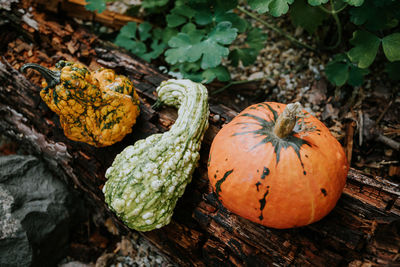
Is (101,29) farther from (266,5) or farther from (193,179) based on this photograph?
(193,179)

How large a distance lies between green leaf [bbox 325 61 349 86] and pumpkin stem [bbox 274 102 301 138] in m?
1.26

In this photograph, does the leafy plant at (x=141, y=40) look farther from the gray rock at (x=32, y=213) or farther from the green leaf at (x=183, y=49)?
the gray rock at (x=32, y=213)

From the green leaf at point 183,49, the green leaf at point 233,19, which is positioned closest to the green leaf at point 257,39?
the green leaf at point 233,19

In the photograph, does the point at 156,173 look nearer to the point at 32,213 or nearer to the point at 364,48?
the point at 32,213

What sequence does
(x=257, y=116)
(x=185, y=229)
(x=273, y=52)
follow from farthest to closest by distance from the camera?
(x=273, y=52), (x=185, y=229), (x=257, y=116)

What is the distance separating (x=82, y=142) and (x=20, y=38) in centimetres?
139

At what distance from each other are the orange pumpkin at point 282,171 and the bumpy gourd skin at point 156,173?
29 cm

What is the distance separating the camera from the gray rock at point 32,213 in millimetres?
2289

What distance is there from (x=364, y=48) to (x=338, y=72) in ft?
1.09

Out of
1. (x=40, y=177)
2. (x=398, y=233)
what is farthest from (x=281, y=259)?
(x=40, y=177)

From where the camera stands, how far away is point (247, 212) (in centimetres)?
178

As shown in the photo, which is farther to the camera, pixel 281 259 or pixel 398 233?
pixel 281 259

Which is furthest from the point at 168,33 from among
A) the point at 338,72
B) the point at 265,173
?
the point at 265,173

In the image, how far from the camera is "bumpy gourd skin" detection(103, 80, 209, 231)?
1.88 m
